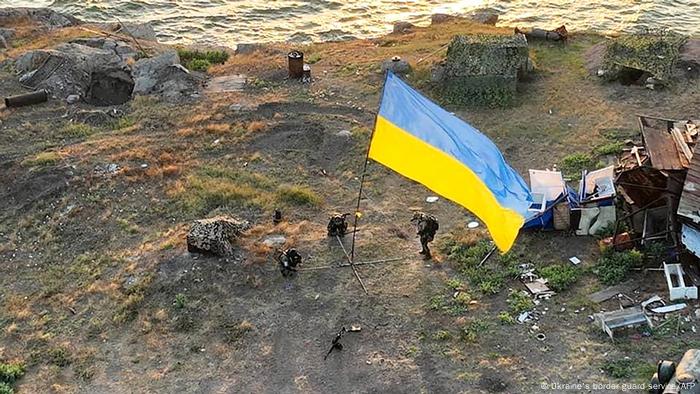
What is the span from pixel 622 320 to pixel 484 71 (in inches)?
426

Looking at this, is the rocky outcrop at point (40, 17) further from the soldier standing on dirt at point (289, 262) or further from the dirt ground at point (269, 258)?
the soldier standing on dirt at point (289, 262)

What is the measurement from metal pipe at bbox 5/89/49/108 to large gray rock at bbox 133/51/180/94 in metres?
2.71

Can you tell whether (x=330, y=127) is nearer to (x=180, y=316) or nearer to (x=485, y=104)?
(x=485, y=104)

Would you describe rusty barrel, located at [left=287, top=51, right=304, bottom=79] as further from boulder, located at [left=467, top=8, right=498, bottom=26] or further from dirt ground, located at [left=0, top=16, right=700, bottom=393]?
A: boulder, located at [left=467, top=8, right=498, bottom=26]

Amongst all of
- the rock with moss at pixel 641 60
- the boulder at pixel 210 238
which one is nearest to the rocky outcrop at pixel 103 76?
the boulder at pixel 210 238

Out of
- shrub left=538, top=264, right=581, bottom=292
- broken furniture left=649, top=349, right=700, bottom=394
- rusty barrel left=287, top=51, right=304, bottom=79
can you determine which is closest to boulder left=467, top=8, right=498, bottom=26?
rusty barrel left=287, top=51, right=304, bottom=79

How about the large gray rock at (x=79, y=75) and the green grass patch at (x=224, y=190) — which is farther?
the large gray rock at (x=79, y=75)

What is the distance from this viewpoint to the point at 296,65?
23938 mm

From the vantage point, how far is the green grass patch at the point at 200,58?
25688 mm

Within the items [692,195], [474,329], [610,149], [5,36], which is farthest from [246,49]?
[692,195]

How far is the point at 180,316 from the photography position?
13781 mm

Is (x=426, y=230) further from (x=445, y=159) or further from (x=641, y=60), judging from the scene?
(x=641, y=60)

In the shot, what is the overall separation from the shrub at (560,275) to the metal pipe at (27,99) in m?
16.1

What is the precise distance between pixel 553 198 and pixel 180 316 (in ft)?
25.8
